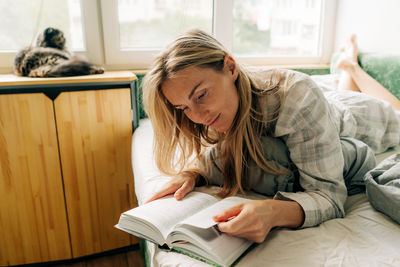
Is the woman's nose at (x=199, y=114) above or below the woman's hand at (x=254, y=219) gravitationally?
above

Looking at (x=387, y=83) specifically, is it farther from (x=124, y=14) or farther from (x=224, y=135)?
(x=124, y=14)

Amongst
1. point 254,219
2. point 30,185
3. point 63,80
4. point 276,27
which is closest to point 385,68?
point 276,27

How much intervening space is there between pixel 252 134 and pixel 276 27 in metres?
1.46

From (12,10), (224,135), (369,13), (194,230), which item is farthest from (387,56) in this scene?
(12,10)

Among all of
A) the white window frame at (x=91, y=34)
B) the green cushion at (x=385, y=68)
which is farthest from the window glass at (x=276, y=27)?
the white window frame at (x=91, y=34)

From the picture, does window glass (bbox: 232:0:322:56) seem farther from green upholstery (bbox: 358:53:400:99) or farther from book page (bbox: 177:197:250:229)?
book page (bbox: 177:197:250:229)

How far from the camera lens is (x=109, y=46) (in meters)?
1.69

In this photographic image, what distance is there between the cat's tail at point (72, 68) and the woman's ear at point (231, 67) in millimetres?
807

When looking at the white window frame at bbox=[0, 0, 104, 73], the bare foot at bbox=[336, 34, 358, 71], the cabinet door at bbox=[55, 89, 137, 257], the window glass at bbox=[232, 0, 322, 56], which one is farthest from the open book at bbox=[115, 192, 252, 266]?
the window glass at bbox=[232, 0, 322, 56]

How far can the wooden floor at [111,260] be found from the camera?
1.42m

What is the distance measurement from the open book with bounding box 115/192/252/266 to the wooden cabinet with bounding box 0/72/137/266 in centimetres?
68

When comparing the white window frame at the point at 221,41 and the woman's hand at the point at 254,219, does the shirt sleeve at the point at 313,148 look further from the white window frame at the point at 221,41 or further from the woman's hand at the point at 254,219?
the white window frame at the point at 221,41

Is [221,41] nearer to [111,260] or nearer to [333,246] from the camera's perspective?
[111,260]

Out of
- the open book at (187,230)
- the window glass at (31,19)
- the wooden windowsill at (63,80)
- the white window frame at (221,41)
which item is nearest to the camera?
the open book at (187,230)
